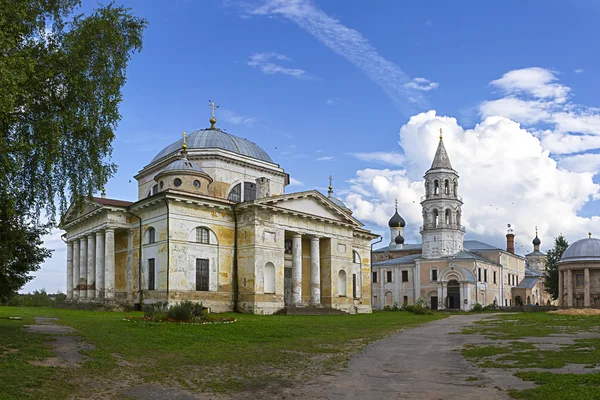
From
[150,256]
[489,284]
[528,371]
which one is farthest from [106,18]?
[489,284]

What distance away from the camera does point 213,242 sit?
120 feet

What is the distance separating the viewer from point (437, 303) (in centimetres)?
7031

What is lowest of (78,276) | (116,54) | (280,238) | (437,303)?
(437,303)

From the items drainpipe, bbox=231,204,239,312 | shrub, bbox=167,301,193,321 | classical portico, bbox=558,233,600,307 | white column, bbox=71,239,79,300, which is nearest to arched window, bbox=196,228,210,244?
drainpipe, bbox=231,204,239,312

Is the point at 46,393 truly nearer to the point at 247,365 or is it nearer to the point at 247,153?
the point at 247,365

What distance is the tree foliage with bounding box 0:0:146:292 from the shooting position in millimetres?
12609

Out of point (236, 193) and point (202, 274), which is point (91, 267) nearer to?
point (202, 274)

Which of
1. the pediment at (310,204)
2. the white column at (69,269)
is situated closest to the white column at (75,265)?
Answer: the white column at (69,269)

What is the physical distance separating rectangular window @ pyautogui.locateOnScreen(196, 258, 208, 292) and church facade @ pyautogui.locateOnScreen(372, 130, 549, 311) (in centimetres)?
4124

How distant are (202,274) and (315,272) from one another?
9.02m

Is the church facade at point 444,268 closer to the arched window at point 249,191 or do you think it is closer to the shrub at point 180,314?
the arched window at point 249,191

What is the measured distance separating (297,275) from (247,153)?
11.5 metres

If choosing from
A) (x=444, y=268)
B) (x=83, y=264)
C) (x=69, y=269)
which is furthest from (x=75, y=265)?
(x=444, y=268)

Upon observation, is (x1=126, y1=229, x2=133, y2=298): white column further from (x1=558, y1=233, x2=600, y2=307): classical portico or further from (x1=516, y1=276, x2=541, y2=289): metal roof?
(x1=516, y1=276, x2=541, y2=289): metal roof
